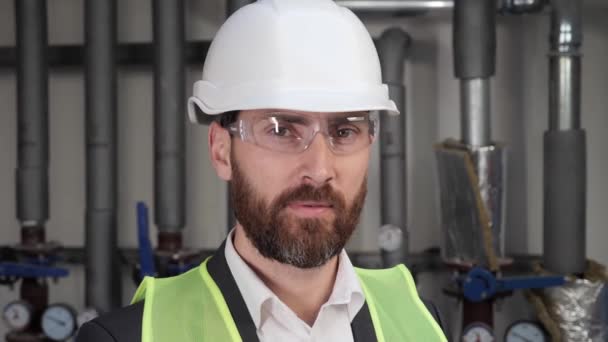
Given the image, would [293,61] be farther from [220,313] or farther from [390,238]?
[390,238]

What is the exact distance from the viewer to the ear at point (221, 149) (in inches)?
41.9

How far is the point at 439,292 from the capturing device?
2551 millimetres

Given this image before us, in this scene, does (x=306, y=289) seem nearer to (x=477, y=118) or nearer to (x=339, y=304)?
(x=339, y=304)

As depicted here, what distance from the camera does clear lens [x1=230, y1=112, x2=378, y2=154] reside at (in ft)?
3.23

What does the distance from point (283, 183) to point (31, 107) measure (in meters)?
1.67

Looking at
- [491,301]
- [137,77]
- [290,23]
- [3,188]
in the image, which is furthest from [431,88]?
[290,23]

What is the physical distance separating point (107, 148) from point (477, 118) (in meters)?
1.07

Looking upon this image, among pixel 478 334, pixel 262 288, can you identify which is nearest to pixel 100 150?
pixel 478 334

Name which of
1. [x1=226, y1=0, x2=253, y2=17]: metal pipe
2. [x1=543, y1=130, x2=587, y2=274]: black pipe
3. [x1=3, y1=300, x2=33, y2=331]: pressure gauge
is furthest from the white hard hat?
[x1=3, y1=300, x2=33, y2=331]: pressure gauge

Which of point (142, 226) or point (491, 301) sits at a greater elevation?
point (142, 226)

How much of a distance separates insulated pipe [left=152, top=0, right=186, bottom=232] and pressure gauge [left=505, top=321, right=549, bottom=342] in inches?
38.8

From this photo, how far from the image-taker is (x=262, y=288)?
100 cm

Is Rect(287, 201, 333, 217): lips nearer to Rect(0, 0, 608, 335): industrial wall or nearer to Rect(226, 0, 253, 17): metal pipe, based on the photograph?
Rect(226, 0, 253, 17): metal pipe

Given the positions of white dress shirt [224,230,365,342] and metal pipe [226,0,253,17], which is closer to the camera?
white dress shirt [224,230,365,342]
